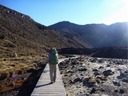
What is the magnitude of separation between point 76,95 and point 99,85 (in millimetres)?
4280

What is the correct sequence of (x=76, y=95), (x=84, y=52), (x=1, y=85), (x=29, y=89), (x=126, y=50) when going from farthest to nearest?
(x=84, y=52)
(x=126, y=50)
(x=1, y=85)
(x=29, y=89)
(x=76, y=95)

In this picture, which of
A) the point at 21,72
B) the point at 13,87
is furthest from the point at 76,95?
the point at 21,72

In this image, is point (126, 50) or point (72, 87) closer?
point (72, 87)

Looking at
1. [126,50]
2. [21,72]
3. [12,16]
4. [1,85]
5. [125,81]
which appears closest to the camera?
[1,85]

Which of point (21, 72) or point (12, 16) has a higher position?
point (12, 16)

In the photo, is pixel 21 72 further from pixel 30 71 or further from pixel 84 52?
pixel 84 52

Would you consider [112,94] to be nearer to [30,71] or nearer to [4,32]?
[30,71]

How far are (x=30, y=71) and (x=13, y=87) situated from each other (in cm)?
1091

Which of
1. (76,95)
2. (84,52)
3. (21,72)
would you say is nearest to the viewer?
(76,95)

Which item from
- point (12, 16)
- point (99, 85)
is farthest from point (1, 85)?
point (12, 16)

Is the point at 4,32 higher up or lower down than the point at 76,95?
higher up

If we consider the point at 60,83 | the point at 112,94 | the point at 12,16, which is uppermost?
the point at 12,16

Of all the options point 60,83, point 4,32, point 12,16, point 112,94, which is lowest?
point 112,94

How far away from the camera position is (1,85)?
2327 centimetres
